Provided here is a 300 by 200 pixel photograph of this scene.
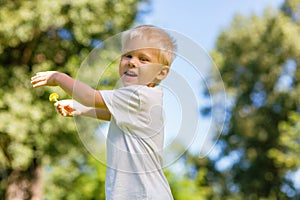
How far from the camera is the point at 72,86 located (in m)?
2.66

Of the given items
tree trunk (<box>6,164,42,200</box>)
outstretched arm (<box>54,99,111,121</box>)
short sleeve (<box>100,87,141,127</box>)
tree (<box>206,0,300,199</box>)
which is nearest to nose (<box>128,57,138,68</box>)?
short sleeve (<box>100,87,141,127</box>)

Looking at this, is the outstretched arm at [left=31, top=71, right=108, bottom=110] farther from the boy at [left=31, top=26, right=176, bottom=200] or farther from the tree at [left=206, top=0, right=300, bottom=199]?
the tree at [left=206, top=0, right=300, bottom=199]

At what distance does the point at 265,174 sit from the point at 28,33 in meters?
12.8

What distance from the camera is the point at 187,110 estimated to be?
2932 millimetres

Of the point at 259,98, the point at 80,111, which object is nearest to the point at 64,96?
the point at 80,111

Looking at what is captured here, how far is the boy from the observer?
2.65 metres

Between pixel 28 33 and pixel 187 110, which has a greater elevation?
pixel 187 110

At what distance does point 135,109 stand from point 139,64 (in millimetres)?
195

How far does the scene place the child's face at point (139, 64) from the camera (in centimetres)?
275

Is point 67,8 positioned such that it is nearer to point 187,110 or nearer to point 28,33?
point 28,33

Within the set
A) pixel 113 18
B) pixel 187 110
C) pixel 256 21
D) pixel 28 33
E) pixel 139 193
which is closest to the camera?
pixel 139 193

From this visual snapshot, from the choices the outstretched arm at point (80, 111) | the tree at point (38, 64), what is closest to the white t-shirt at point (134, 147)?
the outstretched arm at point (80, 111)

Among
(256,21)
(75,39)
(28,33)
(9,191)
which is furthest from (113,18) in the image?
(256,21)

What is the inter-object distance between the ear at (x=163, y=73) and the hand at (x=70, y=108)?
14.2 inches
